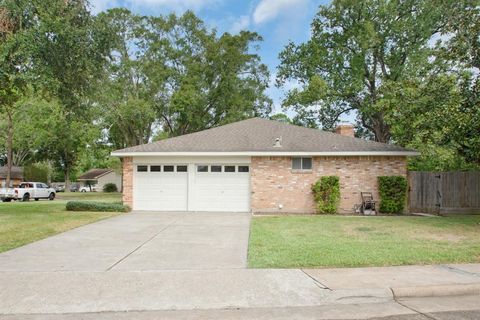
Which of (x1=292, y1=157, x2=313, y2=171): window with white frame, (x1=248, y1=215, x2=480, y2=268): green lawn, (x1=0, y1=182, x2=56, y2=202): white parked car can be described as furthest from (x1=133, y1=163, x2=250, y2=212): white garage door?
(x1=0, y1=182, x2=56, y2=202): white parked car

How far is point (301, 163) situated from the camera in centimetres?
1750

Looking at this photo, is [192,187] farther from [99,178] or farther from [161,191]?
[99,178]

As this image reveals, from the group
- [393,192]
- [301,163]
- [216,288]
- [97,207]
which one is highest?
[301,163]

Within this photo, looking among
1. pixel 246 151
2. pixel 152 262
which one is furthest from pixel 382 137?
pixel 152 262

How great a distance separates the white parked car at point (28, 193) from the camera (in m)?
30.0

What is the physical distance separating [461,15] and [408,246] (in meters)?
9.34

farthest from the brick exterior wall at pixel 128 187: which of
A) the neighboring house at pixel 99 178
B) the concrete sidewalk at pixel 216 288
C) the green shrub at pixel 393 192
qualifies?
the neighboring house at pixel 99 178

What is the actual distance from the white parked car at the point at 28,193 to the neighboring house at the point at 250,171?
56.1ft

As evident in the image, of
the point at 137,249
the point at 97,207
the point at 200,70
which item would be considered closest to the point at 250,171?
the point at 97,207

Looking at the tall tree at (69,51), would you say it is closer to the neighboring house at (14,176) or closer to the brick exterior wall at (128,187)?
the brick exterior wall at (128,187)

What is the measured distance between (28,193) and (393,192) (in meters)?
27.4

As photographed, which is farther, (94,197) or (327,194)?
(94,197)

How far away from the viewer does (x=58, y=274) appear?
650 cm

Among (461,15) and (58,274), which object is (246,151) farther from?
(58,274)
